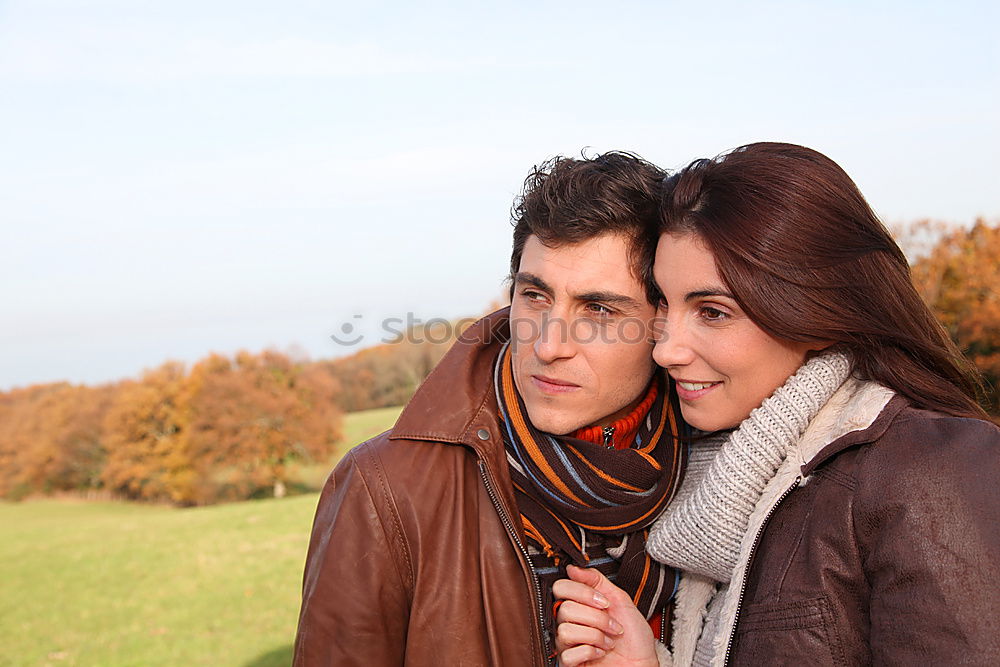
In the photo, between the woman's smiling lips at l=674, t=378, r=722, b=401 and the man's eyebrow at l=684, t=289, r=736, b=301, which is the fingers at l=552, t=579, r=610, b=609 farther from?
the man's eyebrow at l=684, t=289, r=736, b=301

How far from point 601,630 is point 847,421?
3.84 ft

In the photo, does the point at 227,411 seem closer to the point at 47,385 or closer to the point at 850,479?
Result: the point at 47,385

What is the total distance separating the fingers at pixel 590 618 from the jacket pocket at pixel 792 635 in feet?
1.98

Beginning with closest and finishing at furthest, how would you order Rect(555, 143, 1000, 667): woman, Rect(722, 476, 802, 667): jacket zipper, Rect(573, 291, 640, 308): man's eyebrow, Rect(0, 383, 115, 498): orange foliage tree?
Rect(555, 143, 1000, 667): woman, Rect(722, 476, 802, 667): jacket zipper, Rect(573, 291, 640, 308): man's eyebrow, Rect(0, 383, 115, 498): orange foliage tree

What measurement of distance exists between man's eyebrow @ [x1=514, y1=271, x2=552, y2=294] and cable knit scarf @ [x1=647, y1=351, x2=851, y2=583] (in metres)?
0.97

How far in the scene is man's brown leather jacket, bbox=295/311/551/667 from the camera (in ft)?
8.62

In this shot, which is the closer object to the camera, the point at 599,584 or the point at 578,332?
the point at 599,584

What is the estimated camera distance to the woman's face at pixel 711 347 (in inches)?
95.9

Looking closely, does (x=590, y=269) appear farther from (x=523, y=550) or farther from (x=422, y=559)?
(x=422, y=559)

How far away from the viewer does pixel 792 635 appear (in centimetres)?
201

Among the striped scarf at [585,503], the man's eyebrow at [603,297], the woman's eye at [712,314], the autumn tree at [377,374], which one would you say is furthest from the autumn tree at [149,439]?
the woman's eye at [712,314]

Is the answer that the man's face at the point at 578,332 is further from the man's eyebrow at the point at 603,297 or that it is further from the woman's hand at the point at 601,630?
the woman's hand at the point at 601,630

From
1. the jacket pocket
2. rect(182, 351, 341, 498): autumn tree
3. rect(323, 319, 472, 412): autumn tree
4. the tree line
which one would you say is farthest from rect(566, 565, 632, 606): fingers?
rect(182, 351, 341, 498): autumn tree

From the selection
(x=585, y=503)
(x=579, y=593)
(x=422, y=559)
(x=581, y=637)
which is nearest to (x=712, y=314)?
(x=585, y=503)
